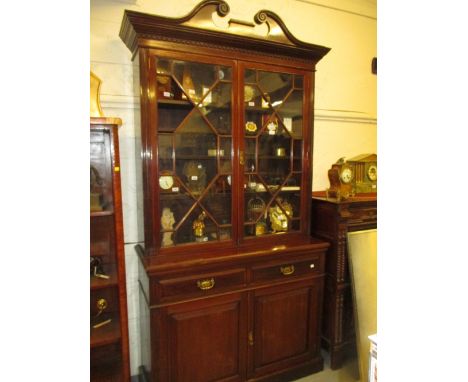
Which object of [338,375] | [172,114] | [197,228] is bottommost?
[338,375]

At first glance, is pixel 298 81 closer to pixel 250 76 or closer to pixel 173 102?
pixel 250 76

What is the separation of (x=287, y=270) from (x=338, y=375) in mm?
910

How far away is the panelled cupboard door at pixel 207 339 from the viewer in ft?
5.47

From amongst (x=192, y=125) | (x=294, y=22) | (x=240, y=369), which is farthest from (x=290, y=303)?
(x=294, y=22)

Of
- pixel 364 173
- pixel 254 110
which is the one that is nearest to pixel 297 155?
pixel 254 110

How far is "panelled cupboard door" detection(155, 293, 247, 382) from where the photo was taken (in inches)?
65.6

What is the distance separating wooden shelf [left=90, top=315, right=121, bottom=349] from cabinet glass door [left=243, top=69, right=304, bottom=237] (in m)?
0.96

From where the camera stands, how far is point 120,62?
1930 millimetres

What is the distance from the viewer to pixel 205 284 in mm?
1717

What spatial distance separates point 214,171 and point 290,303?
1.01 metres

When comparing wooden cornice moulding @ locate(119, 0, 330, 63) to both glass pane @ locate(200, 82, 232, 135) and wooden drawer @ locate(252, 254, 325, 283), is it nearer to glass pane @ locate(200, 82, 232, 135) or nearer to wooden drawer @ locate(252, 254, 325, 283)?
glass pane @ locate(200, 82, 232, 135)

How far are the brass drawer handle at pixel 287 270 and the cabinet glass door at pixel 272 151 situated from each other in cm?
26
